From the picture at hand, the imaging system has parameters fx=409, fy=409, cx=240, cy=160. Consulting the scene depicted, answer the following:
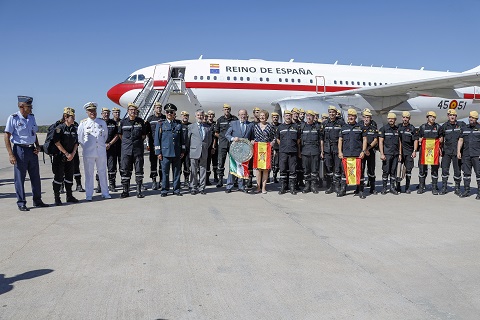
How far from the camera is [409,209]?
6.97 metres

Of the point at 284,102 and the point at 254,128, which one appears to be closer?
the point at 254,128

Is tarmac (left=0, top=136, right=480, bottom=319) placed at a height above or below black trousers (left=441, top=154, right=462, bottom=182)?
below

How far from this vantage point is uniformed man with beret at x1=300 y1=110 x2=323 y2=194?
8.72m

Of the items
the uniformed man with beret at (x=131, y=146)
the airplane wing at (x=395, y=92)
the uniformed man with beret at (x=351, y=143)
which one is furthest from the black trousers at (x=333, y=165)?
the airplane wing at (x=395, y=92)

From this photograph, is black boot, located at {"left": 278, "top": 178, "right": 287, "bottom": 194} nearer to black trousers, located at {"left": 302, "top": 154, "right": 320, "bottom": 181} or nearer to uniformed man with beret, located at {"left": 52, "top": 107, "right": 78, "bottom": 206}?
black trousers, located at {"left": 302, "top": 154, "right": 320, "bottom": 181}

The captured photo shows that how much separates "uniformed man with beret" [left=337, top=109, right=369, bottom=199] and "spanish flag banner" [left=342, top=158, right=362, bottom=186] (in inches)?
3.3

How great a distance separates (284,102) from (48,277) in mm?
12951

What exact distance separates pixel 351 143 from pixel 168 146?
3744mm

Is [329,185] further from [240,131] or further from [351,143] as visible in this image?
[240,131]

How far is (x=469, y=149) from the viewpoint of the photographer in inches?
327

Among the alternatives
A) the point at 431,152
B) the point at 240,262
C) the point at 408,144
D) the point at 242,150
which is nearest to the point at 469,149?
the point at 431,152

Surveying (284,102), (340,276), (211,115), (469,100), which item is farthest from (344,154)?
(469,100)

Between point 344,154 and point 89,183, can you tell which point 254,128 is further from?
point 89,183

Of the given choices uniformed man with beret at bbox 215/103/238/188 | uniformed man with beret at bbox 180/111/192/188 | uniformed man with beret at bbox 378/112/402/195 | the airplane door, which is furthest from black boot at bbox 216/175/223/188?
the airplane door
